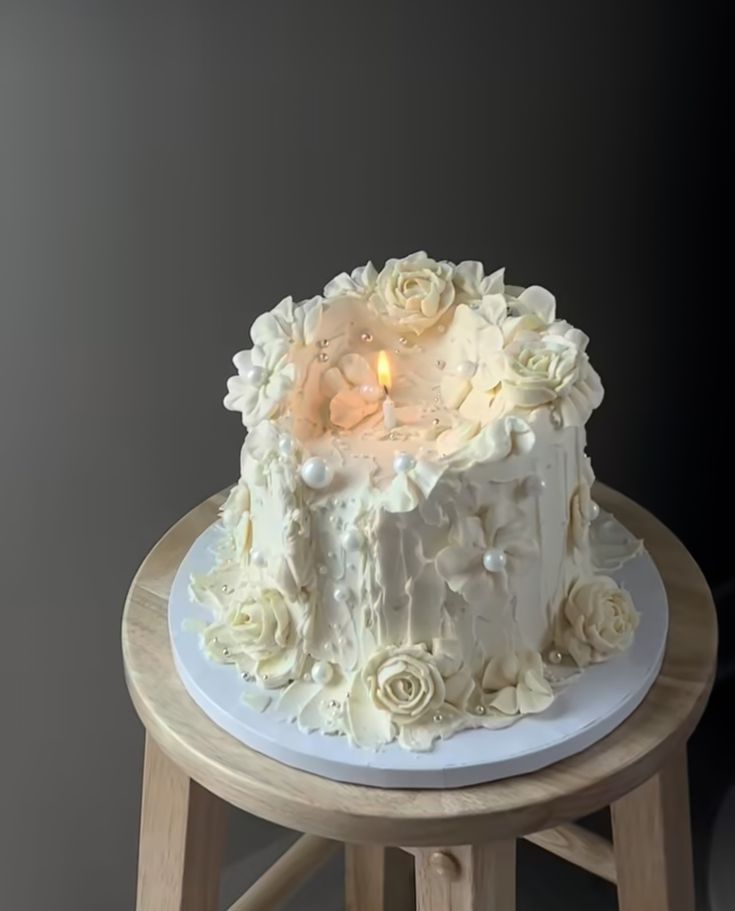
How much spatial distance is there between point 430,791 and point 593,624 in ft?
0.51

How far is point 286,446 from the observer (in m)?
0.70

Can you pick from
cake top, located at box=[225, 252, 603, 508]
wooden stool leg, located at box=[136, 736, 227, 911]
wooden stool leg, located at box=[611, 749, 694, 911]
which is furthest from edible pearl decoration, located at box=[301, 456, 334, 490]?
wooden stool leg, located at box=[611, 749, 694, 911]

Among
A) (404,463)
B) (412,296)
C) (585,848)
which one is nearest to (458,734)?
(404,463)

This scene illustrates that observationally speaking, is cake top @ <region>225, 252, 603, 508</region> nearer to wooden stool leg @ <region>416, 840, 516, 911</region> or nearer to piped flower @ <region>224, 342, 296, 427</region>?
piped flower @ <region>224, 342, 296, 427</region>

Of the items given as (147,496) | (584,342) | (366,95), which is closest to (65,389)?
(147,496)

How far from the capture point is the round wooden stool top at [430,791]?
0.65 metres

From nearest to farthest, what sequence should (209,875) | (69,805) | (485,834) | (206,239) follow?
(485,834) → (209,875) → (206,239) → (69,805)

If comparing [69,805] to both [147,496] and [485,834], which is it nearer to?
[147,496]

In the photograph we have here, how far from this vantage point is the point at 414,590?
→ 27.1 inches

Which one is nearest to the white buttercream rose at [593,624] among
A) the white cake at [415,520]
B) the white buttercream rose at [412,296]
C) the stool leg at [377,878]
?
the white cake at [415,520]

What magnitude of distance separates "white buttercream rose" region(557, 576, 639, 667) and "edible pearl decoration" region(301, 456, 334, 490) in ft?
0.61

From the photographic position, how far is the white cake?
68 cm

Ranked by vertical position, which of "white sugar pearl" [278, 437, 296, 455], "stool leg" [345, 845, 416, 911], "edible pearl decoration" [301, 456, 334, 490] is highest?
"white sugar pearl" [278, 437, 296, 455]

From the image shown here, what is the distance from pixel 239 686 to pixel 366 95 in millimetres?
544
